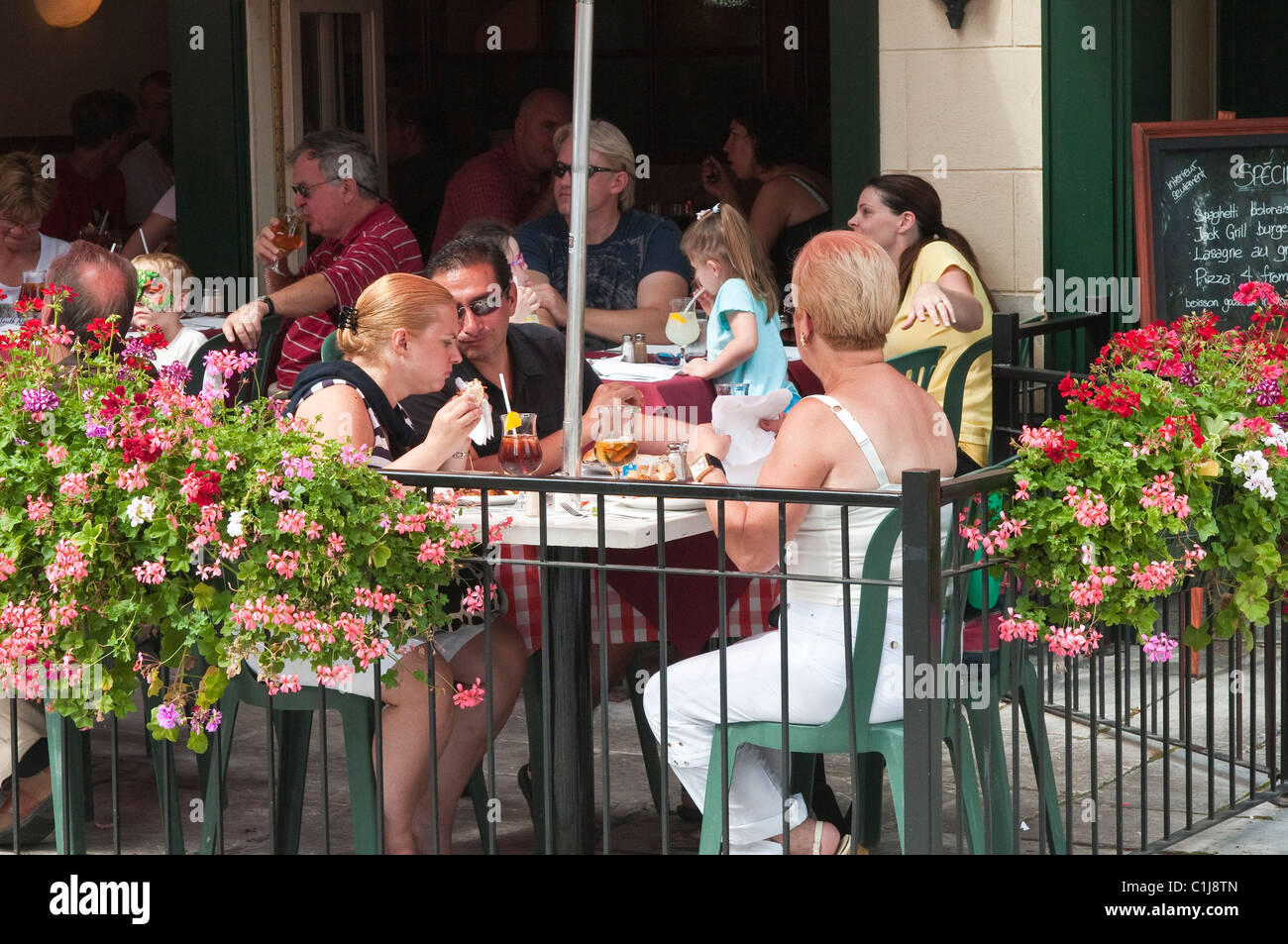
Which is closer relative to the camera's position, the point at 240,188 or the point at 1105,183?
the point at 1105,183

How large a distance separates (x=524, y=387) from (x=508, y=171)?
13.0ft

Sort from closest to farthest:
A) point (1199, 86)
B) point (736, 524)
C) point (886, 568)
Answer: point (886, 568), point (736, 524), point (1199, 86)

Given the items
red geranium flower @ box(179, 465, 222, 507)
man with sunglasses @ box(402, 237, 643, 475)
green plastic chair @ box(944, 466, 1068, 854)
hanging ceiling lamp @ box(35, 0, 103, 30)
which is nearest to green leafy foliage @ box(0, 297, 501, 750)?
red geranium flower @ box(179, 465, 222, 507)

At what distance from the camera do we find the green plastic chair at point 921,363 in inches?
216

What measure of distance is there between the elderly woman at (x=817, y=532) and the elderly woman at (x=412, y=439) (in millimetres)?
455

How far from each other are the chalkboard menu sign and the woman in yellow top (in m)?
0.56

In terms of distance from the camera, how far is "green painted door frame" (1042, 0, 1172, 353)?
5711 mm

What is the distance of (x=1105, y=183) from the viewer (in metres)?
5.77

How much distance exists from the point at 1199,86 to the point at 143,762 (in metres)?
4.60

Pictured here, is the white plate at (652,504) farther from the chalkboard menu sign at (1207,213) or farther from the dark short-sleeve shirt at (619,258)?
the dark short-sleeve shirt at (619,258)

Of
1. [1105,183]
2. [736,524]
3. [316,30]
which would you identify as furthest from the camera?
[316,30]

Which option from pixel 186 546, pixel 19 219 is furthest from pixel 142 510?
pixel 19 219
